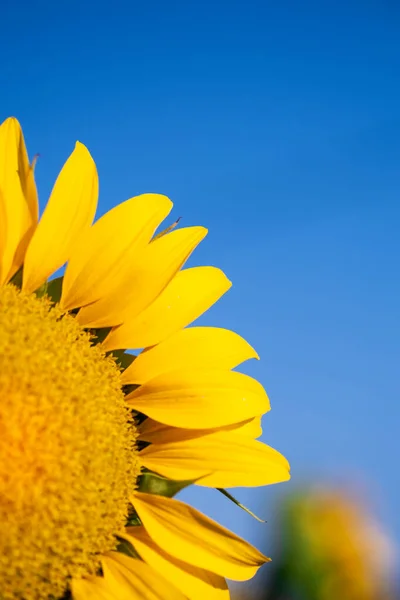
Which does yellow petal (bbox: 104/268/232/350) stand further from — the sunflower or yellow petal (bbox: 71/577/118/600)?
yellow petal (bbox: 71/577/118/600)

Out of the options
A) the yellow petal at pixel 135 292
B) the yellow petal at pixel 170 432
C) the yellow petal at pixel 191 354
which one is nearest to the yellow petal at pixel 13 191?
the yellow petal at pixel 135 292

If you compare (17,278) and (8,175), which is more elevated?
(8,175)

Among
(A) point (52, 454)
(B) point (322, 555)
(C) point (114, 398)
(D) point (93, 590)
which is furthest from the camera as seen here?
(B) point (322, 555)

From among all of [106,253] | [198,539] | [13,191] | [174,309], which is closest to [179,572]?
[198,539]

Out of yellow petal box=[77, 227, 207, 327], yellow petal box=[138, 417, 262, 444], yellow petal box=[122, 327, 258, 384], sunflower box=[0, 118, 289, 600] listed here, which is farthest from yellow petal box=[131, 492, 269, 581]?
yellow petal box=[77, 227, 207, 327]

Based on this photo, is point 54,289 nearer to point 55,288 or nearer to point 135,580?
point 55,288

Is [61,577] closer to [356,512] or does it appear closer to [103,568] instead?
[103,568]

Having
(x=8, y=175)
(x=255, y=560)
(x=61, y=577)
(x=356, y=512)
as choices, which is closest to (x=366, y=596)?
(x=356, y=512)
